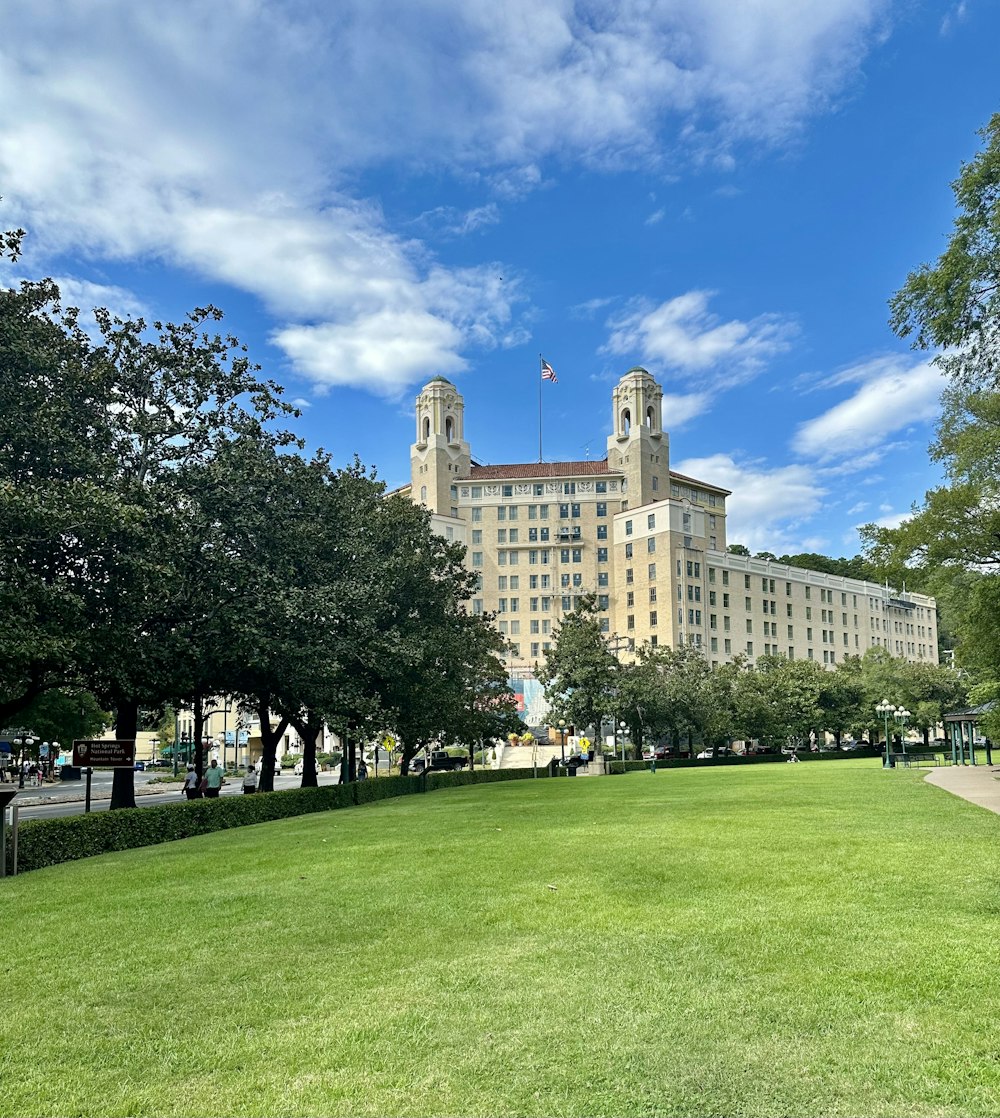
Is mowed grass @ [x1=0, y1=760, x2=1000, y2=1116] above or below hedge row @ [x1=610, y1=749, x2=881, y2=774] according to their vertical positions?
above

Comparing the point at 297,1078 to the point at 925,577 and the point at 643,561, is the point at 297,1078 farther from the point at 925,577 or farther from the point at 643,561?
the point at 643,561

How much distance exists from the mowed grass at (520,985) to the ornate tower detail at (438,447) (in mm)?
103631

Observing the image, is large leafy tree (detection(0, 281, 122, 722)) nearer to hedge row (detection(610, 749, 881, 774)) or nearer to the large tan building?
hedge row (detection(610, 749, 881, 774))

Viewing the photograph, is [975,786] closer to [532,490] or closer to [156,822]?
[156,822]

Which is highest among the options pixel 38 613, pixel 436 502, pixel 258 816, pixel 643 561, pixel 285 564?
pixel 436 502

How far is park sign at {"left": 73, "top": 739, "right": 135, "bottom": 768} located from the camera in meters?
20.4

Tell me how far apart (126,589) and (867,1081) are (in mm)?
17745

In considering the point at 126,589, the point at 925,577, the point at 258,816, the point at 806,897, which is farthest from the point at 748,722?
the point at 806,897

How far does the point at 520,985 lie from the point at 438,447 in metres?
110

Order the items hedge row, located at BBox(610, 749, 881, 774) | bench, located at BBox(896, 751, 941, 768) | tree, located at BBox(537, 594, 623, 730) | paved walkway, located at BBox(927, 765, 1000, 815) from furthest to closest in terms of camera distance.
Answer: tree, located at BBox(537, 594, 623, 730), hedge row, located at BBox(610, 749, 881, 774), bench, located at BBox(896, 751, 941, 768), paved walkway, located at BBox(927, 765, 1000, 815)

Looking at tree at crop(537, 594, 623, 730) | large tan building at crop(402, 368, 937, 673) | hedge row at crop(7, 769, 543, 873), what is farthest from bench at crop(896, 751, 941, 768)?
large tan building at crop(402, 368, 937, 673)

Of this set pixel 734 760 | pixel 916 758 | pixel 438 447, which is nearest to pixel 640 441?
pixel 438 447

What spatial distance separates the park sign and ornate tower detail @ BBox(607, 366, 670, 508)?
3801 inches

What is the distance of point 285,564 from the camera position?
24.2 meters
